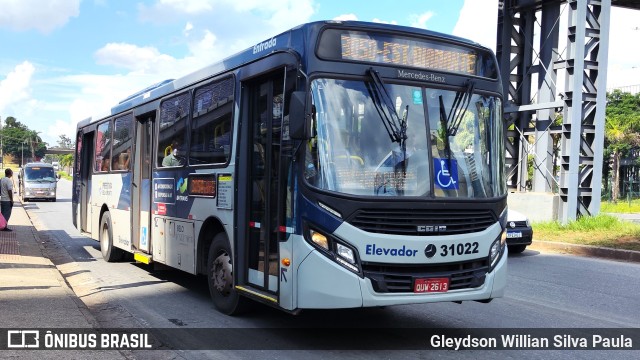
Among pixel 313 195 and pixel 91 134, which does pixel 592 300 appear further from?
pixel 91 134

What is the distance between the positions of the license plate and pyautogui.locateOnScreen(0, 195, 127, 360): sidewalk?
9.42 ft

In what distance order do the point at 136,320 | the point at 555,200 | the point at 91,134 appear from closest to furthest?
the point at 136,320, the point at 91,134, the point at 555,200

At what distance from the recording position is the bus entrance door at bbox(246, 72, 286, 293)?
6375mm

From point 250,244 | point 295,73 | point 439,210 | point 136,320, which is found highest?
point 295,73

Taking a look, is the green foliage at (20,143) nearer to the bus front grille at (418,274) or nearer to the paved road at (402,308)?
the paved road at (402,308)

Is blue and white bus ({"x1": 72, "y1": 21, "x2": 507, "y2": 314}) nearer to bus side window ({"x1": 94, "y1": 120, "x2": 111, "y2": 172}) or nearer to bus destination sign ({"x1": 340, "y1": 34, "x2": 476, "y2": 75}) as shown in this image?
bus destination sign ({"x1": 340, "y1": 34, "x2": 476, "y2": 75})

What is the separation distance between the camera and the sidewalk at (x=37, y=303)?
18.9ft

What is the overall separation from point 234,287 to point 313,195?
2.01 metres

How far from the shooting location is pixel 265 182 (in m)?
6.61

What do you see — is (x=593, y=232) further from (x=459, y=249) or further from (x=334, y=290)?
(x=334, y=290)

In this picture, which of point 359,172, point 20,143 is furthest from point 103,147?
point 20,143

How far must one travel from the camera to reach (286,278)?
19.7 ft

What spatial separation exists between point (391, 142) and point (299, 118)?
3.05 feet

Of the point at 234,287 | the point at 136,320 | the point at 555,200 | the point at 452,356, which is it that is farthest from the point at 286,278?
the point at 555,200
